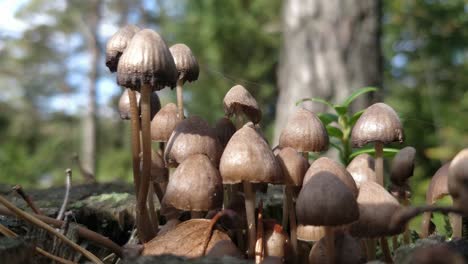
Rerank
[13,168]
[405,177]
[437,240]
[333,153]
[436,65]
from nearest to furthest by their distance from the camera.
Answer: [437,240] < [405,177] < [333,153] < [13,168] < [436,65]

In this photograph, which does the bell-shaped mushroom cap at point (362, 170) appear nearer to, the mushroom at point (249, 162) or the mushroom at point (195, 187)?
the mushroom at point (249, 162)

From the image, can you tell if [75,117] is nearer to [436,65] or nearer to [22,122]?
[22,122]

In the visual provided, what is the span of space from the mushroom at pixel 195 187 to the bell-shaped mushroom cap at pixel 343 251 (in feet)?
1.33

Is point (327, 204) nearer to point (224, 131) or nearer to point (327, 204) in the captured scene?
point (327, 204)

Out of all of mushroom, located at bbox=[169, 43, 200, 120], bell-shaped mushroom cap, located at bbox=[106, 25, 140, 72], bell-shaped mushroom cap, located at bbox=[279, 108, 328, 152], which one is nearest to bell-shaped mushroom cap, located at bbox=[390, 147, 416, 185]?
bell-shaped mushroom cap, located at bbox=[279, 108, 328, 152]

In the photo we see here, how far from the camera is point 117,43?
1.96 m

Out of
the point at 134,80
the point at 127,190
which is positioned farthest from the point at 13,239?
the point at 127,190

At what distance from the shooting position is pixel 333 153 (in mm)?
4574

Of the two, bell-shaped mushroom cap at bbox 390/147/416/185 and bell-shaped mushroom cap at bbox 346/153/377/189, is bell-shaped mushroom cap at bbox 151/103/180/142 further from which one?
bell-shaped mushroom cap at bbox 390/147/416/185

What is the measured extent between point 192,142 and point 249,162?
12.8 inches

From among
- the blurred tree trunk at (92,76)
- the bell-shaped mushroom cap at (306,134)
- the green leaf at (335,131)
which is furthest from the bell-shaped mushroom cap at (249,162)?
the blurred tree trunk at (92,76)

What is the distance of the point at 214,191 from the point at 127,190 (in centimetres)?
177

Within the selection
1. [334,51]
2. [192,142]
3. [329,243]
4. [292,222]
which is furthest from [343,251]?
[334,51]

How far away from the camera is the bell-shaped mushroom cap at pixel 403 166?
203 centimetres
